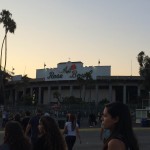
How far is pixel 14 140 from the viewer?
5410 mm

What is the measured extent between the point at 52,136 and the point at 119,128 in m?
2.14

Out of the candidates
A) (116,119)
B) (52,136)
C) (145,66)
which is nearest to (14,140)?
(52,136)

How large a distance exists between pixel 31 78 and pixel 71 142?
110 metres

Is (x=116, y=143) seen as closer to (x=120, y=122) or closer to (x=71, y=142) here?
(x=120, y=122)

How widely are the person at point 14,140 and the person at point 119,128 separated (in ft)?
5.00

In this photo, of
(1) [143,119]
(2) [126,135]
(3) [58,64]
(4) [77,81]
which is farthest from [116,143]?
(3) [58,64]

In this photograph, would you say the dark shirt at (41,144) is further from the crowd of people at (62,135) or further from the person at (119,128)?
the person at (119,128)

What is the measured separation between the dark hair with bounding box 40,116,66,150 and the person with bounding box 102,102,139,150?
1977mm

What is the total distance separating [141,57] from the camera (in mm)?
92625

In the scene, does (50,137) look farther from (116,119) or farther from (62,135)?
(116,119)

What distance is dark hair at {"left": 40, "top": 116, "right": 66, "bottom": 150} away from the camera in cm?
607

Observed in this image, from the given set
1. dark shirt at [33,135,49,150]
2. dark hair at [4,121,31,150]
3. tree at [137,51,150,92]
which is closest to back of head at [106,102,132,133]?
dark hair at [4,121,31,150]

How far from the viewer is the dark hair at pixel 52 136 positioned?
19.9ft

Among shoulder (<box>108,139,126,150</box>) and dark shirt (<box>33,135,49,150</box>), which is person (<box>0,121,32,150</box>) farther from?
shoulder (<box>108,139,126,150</box>)
